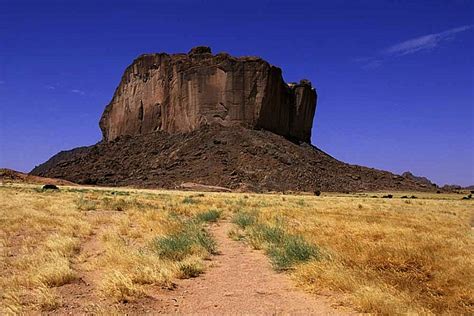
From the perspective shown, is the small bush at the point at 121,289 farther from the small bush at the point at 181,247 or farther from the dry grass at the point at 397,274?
the dry grass at the point at 397,274

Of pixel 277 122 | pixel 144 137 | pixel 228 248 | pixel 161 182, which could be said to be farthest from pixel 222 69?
pixel 228 248

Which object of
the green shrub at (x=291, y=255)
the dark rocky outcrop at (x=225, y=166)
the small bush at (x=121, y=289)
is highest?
the dark rocky outcrop at (x=225, y=166)

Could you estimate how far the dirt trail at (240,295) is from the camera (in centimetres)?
607

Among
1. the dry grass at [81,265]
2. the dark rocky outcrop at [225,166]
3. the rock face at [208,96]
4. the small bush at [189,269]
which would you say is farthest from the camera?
the rock face at [208,96]

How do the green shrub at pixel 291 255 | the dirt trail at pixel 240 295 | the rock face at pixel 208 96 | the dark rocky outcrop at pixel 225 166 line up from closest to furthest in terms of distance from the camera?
the dirt trail at pixel 240 295, the green shrub at pixel 291 255, the dark rocky outcrop at pixel 225 166, the rock face at pixel 208 96

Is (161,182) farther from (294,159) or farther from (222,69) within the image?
(222,69)

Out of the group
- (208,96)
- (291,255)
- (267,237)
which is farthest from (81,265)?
(208,96)

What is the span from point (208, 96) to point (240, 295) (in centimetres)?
7913

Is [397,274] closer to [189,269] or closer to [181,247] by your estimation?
[189,269]

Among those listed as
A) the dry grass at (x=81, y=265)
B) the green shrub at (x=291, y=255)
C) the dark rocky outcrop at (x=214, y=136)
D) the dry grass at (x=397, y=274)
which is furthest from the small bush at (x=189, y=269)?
the dark rocky outcrop at (x=214, y=136)

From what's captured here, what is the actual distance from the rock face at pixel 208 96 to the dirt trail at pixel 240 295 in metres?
74.4

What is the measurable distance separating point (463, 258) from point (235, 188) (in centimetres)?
5430

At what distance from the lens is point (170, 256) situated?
9094mm

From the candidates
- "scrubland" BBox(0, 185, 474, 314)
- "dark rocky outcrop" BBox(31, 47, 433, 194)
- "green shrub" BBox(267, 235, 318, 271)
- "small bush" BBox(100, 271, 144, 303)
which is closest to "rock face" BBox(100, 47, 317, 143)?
"dark rocky outcrop" BBox(31, 47, 433, 194)
